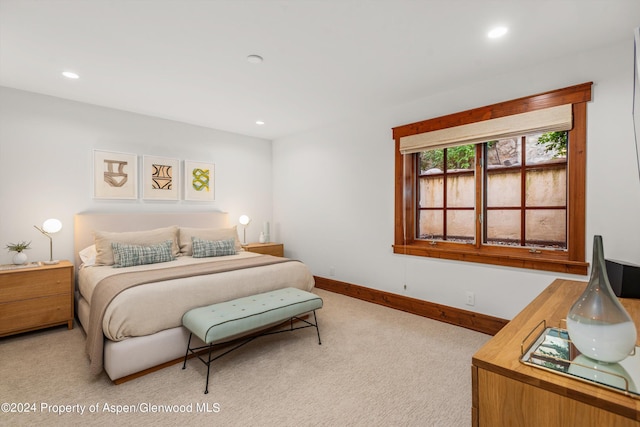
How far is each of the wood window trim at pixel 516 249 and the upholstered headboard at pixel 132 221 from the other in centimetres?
270

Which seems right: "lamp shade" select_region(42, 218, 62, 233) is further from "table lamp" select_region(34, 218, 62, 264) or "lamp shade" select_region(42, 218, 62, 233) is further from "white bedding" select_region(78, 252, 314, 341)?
"white bedding" select_region(78, 252, 314, 341)

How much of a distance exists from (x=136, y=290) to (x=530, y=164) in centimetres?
352

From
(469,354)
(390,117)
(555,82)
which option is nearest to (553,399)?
(469,354)

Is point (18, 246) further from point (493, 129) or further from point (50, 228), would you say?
point (493, 129)

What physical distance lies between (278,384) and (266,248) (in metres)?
2.73

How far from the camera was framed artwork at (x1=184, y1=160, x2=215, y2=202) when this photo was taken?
4.33 metres

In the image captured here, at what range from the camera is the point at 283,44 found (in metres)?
2.28

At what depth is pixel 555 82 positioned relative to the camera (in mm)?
2523

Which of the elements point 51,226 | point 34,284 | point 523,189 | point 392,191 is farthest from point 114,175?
point 523,189

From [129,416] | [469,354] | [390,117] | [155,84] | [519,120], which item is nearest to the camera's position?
[129,416]

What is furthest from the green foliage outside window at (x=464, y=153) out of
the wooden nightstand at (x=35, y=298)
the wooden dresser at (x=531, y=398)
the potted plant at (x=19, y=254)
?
the potted plant at (x=19, y=254)

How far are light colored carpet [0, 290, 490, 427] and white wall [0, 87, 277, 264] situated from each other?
4.02 feet

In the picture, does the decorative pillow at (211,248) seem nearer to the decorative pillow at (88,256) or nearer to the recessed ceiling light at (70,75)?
the decorative pillow at (88,256)

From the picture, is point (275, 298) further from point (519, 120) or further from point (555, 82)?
point (555, 82)
